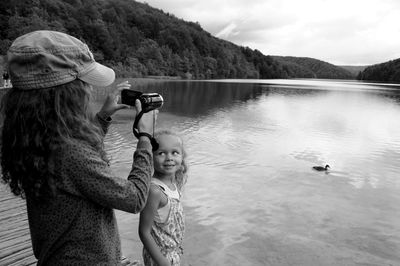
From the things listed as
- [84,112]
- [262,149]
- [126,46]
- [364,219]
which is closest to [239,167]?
[262,149]

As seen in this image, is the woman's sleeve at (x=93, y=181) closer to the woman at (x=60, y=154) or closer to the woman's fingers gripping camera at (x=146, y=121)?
the woman at (x=60, y=154)

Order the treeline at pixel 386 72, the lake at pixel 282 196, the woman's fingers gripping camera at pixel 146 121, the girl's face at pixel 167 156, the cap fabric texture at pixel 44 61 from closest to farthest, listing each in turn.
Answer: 1. the cap fabric texture at pixel 44 61
2. the woman's fingers gripping camera at pixel 146 121
3. the girl's face at pixel 167 156
4. the lake at pixel 282 196
5. the treeline at pixel 386 72

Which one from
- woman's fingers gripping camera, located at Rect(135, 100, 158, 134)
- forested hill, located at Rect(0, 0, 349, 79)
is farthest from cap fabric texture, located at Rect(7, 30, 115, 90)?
forested hill, located at Rect(0, 0, 349, 79)

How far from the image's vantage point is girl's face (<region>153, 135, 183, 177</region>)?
97.4 inches

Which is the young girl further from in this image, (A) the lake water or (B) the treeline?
(B) the treeline

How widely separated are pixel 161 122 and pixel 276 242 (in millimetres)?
13756

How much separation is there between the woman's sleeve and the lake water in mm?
4965

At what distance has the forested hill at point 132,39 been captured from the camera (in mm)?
69188

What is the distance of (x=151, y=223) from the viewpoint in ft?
7.62

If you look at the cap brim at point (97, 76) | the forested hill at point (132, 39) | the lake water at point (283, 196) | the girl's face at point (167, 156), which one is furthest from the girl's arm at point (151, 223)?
the forested hill at point (132, 39)

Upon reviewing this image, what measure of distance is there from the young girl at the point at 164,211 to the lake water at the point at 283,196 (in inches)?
160

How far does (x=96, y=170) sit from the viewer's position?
1.56 meters

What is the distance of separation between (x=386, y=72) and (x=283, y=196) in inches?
5745

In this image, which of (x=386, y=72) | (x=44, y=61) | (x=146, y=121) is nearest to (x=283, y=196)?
(x=146, y=121)
